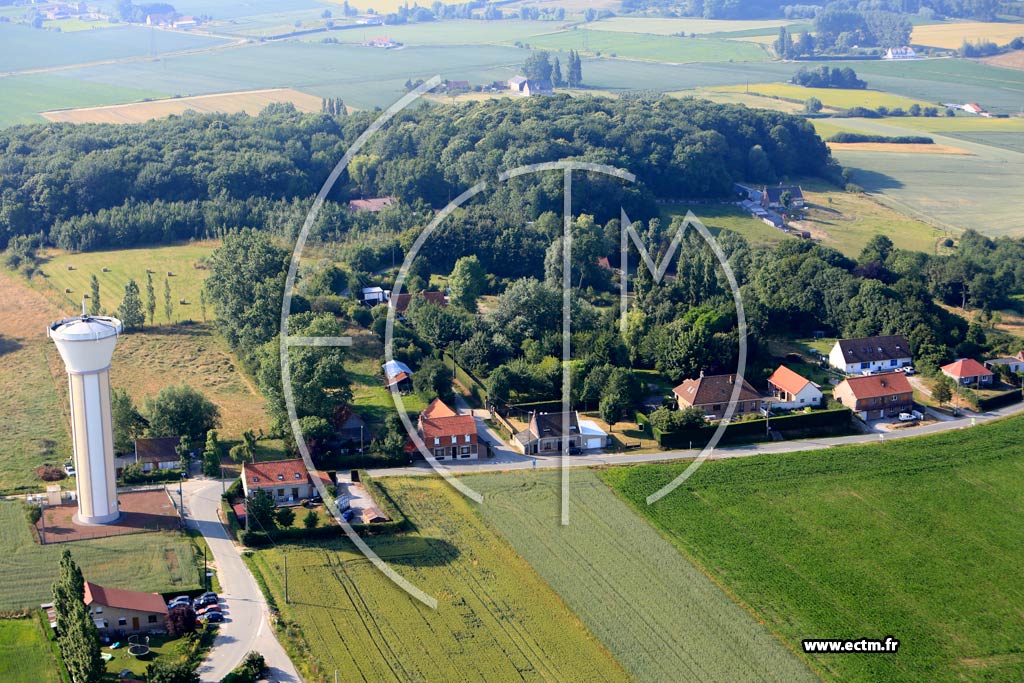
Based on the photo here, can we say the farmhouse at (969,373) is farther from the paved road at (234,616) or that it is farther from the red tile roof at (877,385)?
the paved road at (234,616)

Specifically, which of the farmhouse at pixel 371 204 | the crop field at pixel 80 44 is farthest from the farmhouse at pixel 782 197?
the crop field at pixel 80 44

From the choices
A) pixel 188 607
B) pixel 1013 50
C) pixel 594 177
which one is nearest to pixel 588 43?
pixel 1013 50

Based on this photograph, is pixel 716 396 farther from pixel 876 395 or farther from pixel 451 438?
pixel 451 438

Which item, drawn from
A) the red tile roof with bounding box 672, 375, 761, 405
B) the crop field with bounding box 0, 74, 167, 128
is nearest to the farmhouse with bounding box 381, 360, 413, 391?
the red tile roof with bounding box 672, 375, 761, 405

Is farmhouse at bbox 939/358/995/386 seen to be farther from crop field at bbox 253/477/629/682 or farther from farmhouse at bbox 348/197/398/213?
farmhouse at bbox 348/197/398/213

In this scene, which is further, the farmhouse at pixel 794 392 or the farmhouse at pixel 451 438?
the farmhouse at pixel 794 392
